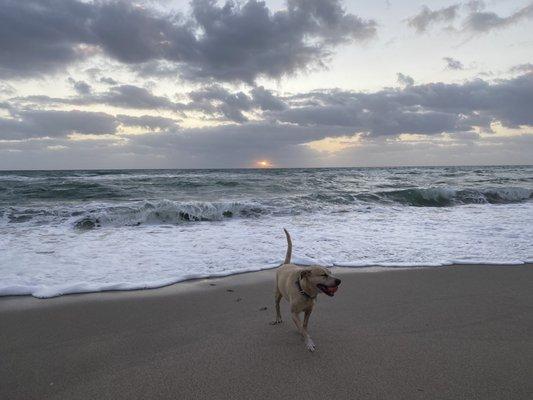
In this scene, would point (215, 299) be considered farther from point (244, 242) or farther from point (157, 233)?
point (157, 233)

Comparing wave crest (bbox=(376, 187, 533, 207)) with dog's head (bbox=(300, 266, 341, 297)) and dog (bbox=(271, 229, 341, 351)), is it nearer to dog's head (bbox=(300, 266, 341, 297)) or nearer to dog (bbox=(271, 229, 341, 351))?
dog (bbox=(271, 229, 341, 351))

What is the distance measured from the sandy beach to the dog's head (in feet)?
1.96

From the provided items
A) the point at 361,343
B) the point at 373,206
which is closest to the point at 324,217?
the point at 373,206

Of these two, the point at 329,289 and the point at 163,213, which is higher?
the point at 329,289

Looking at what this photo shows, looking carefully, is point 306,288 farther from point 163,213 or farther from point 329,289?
point 163,213

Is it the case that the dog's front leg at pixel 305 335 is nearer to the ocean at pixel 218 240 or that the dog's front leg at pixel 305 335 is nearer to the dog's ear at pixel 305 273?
the dog's ear at pixel 305 273

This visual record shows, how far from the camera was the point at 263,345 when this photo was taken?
3562 millimetres

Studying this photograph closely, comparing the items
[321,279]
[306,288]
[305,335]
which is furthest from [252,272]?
[321,279]

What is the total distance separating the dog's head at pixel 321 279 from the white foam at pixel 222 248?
9.44 ft

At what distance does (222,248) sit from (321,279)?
469cm

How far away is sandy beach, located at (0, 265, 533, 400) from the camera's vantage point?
9.41 feet

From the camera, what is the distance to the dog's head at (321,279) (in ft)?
10.8

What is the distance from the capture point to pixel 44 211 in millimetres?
13109

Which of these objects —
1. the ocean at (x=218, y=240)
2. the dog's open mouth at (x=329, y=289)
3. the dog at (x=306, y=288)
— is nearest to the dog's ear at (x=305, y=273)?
the dog at (x=306, y=288)
